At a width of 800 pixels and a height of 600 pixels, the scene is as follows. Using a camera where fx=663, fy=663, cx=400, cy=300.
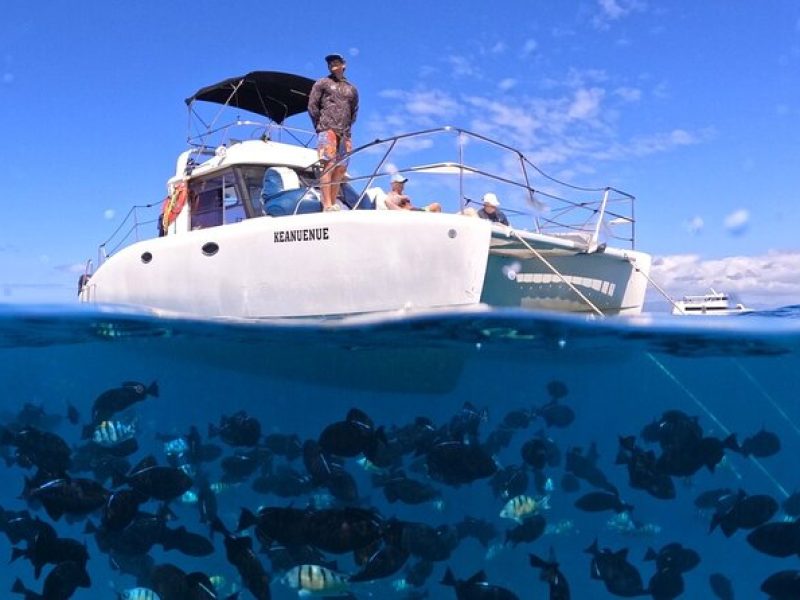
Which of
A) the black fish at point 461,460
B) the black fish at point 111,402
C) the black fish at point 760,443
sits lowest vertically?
the black fish at point 760,443

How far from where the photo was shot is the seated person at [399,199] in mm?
9484

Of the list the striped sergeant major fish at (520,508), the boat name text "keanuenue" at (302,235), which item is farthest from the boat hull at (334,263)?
the striped sergeant major fish at (520,508)

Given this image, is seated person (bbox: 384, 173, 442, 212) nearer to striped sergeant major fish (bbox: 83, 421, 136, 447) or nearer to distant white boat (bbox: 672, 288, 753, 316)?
striped sergeant major fish (bbox: 83, 421, 136, 447)

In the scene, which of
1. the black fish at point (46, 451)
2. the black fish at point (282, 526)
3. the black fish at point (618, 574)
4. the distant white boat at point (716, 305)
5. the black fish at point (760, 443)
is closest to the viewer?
the black fish at point (618, 574)

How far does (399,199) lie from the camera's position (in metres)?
9.55

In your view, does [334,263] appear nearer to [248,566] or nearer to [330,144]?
[330,144]

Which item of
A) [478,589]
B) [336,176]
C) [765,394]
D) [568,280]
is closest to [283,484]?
[478,589]

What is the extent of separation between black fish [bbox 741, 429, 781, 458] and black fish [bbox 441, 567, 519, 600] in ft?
15.1

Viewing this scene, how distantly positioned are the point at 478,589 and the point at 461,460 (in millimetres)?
1517

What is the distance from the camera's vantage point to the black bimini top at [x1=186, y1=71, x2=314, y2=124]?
41.5 ft

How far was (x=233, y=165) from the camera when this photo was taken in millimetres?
11391

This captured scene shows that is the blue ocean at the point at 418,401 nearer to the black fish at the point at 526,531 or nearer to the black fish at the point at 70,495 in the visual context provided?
the black fish at the point at 526,531

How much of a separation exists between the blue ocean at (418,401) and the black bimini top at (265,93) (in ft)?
15.0

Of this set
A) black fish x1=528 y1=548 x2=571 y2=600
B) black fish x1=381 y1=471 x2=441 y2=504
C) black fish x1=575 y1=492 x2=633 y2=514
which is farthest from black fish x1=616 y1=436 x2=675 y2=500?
black fish x1=381 y1=471 x2=441 y2=504
